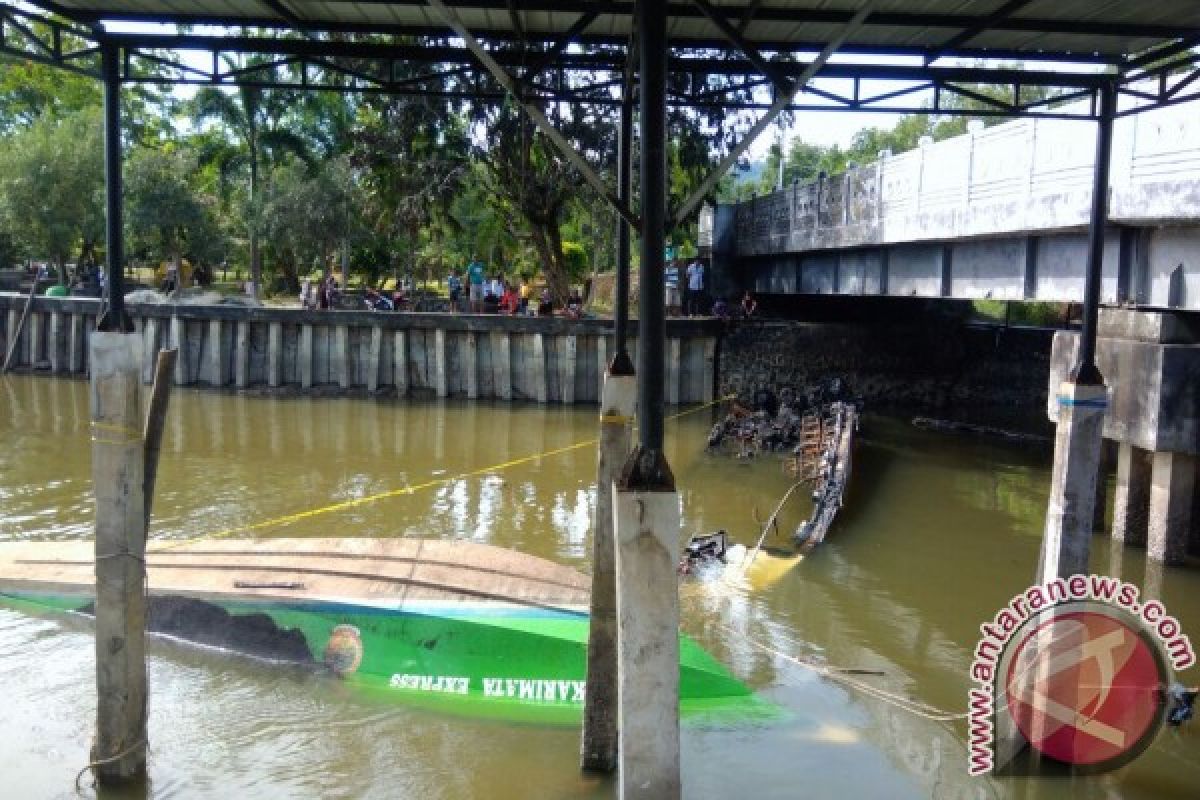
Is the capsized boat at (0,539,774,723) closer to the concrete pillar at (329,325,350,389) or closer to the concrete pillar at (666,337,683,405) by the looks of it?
the concrete pillar at (666,337,683,405)

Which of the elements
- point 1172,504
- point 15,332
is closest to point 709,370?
point 1172,504

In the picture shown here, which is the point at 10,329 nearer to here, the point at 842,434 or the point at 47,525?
the point at 47,525

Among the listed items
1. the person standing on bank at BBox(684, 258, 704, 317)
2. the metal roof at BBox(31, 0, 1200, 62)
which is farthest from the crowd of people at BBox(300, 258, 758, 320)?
the metal roof at BBox(31, 0, 1200, 62)

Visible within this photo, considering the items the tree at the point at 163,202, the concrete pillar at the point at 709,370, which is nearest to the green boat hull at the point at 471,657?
the concrete pillar at the point at 709,370

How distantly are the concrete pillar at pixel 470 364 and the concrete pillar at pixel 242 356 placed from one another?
6.55 meters

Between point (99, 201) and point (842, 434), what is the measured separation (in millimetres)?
28600

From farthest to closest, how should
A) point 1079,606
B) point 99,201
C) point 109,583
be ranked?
point 99,201 < point 1079,606 < point 109,583

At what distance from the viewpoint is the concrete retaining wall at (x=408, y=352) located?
2827 centimetres

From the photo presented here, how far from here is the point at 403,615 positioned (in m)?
9.58

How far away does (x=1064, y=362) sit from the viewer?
14.3m

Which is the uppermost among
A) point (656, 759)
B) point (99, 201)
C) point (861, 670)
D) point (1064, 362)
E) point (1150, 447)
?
point (99, 201)

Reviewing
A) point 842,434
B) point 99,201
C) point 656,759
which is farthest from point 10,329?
point 656,759

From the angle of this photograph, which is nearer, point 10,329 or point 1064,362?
point 1064,362

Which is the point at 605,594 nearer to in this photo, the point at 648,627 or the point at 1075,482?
the point at 648,627
